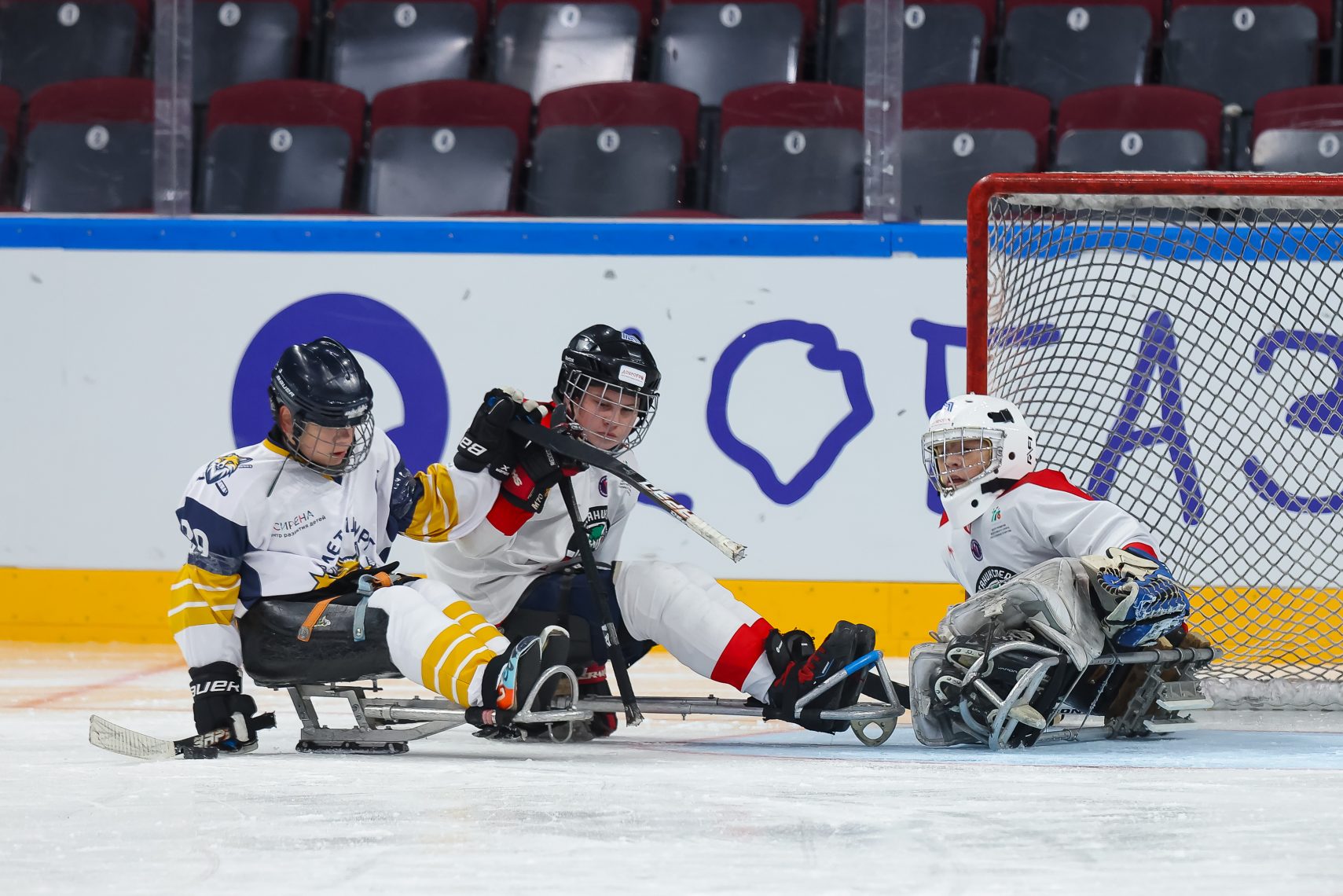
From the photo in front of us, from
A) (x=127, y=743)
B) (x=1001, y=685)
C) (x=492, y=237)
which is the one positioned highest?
(x=492, y=237)

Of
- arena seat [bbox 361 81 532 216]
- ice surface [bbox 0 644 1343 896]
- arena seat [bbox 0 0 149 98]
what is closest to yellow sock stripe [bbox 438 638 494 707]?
ice surface [bbox 0 644 1343 896]

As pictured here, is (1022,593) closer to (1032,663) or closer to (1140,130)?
(1032,663)

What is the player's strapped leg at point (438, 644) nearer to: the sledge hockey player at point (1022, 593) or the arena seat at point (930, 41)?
the sledge hockey player at point (1022, 593)

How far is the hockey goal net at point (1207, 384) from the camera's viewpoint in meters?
4.11

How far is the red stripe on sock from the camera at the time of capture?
323cm

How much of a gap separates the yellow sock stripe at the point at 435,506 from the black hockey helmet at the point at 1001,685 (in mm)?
1040

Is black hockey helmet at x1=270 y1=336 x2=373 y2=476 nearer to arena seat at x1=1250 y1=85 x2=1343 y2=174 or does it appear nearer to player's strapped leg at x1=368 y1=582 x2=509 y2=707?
player's strapped leg at x1=368 y1=582 x2=509 y2=707

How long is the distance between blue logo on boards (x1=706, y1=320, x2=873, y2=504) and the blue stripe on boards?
24 cm

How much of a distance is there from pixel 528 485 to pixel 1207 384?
1.92 meters

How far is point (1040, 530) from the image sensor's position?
3.32 m

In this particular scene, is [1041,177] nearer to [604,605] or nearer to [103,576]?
[604,605]

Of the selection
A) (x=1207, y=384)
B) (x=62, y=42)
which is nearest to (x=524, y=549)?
(x=1207, y=384)

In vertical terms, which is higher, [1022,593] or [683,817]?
[1022,593]

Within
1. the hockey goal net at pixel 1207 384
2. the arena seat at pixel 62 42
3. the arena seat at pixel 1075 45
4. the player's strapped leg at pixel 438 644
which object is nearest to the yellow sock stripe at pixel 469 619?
the player's strapped leg at pixel 438 644
